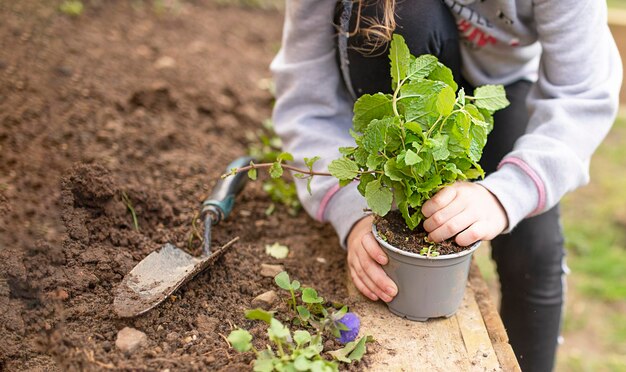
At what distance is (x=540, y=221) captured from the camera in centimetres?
185

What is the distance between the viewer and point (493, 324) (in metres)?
1.58

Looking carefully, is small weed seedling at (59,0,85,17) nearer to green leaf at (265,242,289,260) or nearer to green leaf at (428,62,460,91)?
green leaf at (265,242,289,260)

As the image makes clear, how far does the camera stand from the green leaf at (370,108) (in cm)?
137

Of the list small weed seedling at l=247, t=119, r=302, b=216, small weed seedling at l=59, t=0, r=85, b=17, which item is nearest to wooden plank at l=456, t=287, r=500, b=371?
small weed seedling at l=247, t=119, r=302, b=216

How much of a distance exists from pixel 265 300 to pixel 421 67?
1.96ft

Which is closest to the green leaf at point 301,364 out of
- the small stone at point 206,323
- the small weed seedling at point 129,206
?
the small stone at point 206,323

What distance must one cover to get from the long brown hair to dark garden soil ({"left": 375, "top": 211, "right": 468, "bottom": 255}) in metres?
0.41

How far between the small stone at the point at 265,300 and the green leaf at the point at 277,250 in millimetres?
220

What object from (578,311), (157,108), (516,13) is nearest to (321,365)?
(516,13)

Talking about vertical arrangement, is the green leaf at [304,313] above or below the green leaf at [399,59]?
below

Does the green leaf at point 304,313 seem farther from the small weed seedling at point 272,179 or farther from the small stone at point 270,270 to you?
the small weed seedling at point 272,179

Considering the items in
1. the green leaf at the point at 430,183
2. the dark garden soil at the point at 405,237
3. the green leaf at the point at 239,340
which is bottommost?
the green leaf at the point at 239,340

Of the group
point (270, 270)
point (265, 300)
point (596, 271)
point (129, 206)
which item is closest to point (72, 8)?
point (129, 206)

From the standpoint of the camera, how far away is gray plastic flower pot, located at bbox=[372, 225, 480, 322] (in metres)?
1.39
